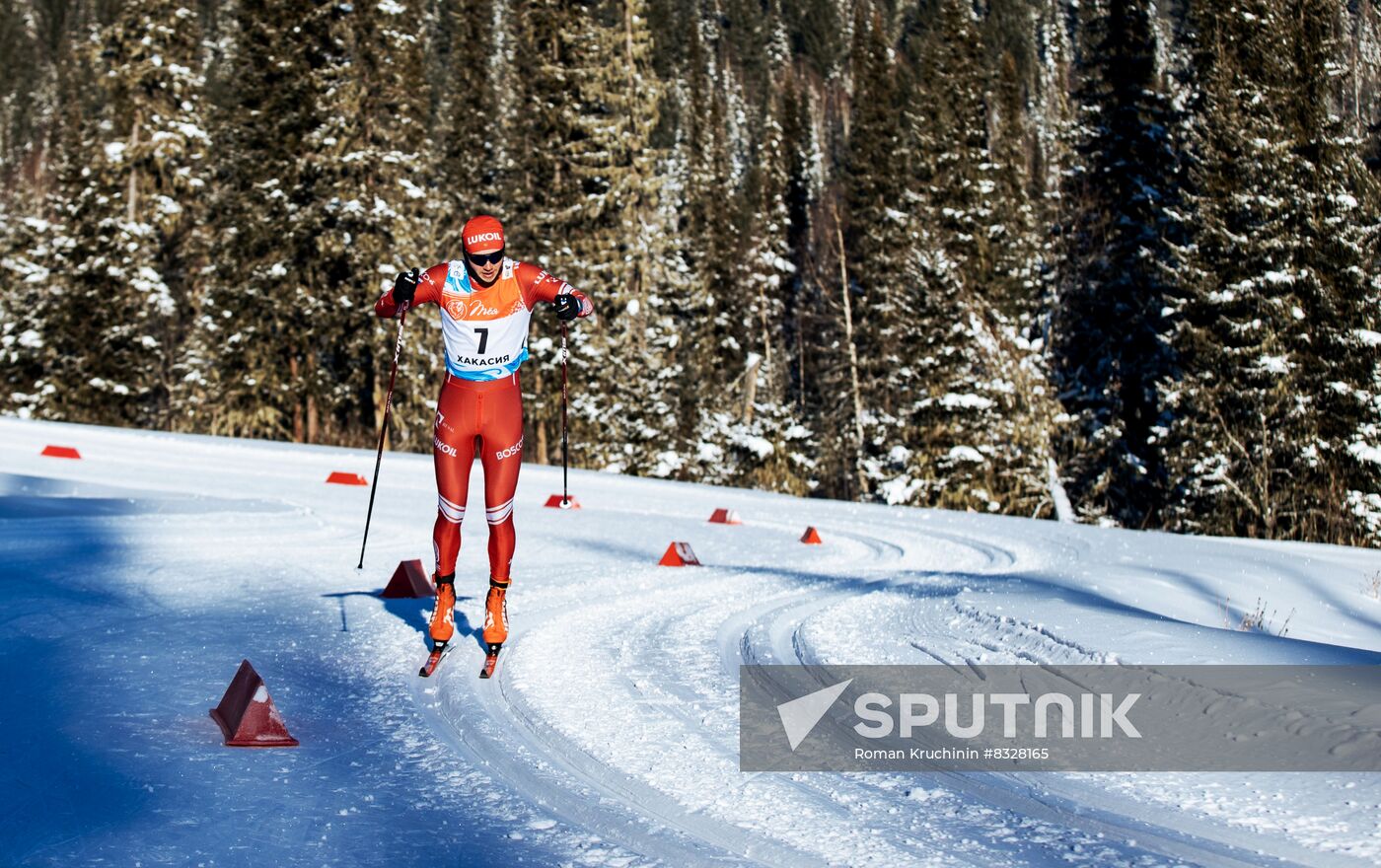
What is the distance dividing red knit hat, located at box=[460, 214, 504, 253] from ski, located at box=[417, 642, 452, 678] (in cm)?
209

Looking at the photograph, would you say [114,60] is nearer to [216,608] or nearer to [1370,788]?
[216,608]

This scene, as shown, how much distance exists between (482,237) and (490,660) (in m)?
2.20

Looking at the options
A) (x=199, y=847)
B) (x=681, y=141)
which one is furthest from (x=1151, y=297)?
(x=681, y=141)

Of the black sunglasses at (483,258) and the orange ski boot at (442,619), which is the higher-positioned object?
the black sunglasses at (483,258)

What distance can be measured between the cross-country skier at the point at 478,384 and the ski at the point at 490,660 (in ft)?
0.71

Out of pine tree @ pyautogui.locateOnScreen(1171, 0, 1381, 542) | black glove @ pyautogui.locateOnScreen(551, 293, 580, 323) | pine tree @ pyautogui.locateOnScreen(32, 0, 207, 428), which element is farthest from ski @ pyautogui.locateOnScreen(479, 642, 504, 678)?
pine tree @ pyautogui.locateOnScreen(32, 0, 207, 428)

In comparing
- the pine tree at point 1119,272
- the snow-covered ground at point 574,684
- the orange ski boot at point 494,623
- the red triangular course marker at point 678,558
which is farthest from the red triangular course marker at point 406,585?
the pine tree at point 1119,272

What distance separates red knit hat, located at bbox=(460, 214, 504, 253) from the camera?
615cm

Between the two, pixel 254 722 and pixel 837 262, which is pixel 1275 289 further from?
pixel 254 722

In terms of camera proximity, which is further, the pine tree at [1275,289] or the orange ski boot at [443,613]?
the pine tree at [1275,289]

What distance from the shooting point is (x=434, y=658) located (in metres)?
5.90

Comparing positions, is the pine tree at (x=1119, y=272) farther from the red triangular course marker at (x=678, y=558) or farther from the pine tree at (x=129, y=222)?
the pine tree at (x=129, y=222)

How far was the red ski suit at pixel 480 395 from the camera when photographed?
625 cm

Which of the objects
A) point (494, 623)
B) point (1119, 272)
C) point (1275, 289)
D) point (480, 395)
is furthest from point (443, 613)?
point (1119, 272)
